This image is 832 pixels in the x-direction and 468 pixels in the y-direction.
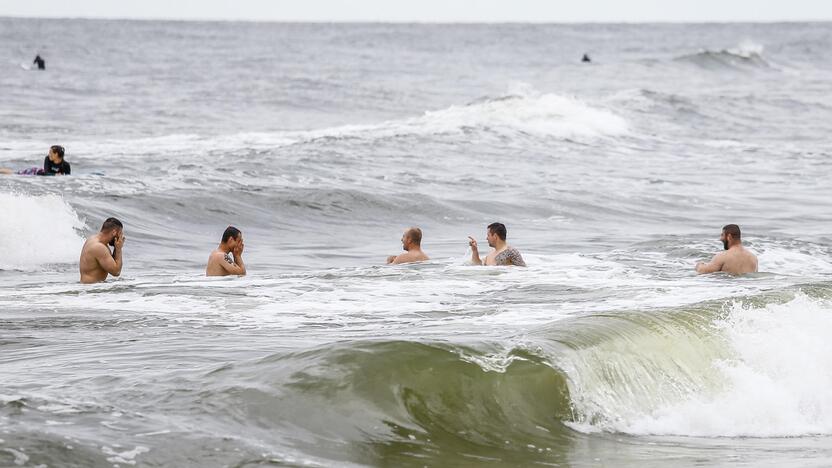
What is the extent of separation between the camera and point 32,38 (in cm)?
8581

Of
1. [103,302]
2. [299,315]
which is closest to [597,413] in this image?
[299,315]

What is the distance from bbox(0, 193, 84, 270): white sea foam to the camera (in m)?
15.2

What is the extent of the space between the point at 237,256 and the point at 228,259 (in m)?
0.10

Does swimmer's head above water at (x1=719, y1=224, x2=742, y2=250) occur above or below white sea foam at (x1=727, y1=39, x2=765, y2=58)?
below

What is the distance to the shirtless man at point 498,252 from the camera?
45.5 feet

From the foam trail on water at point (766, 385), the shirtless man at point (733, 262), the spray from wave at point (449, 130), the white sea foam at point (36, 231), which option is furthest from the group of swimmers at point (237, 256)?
the spray from wave at point (449, 130)

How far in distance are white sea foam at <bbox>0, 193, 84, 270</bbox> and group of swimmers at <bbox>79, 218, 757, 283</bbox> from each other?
7.54ft

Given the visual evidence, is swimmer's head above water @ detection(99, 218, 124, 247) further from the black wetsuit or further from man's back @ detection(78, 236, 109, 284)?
the black wetsuit

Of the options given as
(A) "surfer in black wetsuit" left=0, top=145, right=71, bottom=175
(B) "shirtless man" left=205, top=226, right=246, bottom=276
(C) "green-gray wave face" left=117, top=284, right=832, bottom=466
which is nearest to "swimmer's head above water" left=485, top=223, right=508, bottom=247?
(B) "shirtless man" left=205, top=226, right=246, bottom=276

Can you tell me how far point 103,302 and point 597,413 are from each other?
17.3 feet

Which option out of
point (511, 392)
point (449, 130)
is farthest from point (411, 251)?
point (449, 130)

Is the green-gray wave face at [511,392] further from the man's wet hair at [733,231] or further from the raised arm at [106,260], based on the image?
the raised arm at [106,260]

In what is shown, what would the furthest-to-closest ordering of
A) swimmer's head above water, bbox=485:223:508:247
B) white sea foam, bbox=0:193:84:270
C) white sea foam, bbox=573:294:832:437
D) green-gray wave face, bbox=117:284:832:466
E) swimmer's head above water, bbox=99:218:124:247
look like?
white sea foam, bbox=0:193:84:270
swimmer's head above water, bbox=485:223:508:247
swimmer's head above water, bbox=99:218:124:247
white sea foam, bbox=573:294:832:437
green-gray wave face, bbox=117:284:832:466

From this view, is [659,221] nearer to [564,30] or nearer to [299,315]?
[299,315]
